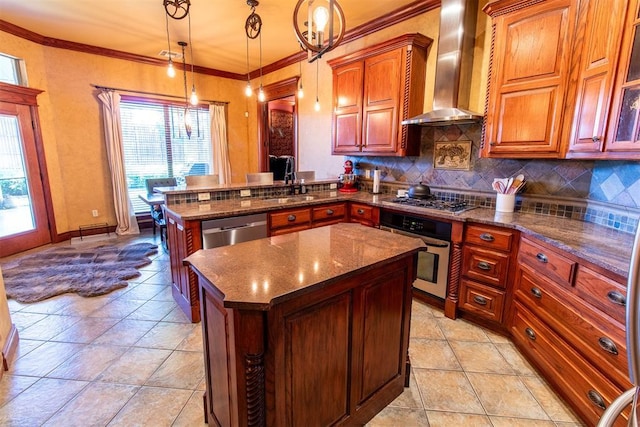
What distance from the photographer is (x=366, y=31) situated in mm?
3805

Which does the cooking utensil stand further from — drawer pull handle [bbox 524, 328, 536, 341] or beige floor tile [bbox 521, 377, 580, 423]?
beige floor tile [bbox 521, 377, 580, 423]

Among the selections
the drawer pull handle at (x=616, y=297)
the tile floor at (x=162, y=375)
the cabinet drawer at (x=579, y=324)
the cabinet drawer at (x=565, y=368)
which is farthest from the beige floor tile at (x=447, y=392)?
the drawer pull handle at (x=616, y=297)

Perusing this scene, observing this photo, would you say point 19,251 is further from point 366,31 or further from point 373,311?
point 366,31

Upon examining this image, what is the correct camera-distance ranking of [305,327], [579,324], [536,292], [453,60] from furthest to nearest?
1. [453,60]
2. [536,292]
3. [579,324]
4. [305,327]

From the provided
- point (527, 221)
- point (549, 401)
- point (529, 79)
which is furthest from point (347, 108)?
point (549, 401)

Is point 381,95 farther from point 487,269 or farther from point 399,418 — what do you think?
point 399,418

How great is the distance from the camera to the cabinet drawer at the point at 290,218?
293 cm

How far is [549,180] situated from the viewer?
2551 mm

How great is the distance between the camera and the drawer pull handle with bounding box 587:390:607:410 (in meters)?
1.50

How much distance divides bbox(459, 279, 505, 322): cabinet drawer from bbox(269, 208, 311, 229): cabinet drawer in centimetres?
157

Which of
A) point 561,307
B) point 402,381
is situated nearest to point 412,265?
point 402,381

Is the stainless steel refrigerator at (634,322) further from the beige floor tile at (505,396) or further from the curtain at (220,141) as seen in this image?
the curtain at (220,141)

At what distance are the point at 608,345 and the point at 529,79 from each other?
1.82 meters

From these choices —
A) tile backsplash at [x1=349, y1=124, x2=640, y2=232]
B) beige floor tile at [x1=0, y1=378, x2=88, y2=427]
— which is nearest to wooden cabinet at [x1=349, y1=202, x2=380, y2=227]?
Answer: tile backsplash at [x1=349, y1=124, x2=640, y2=232]
